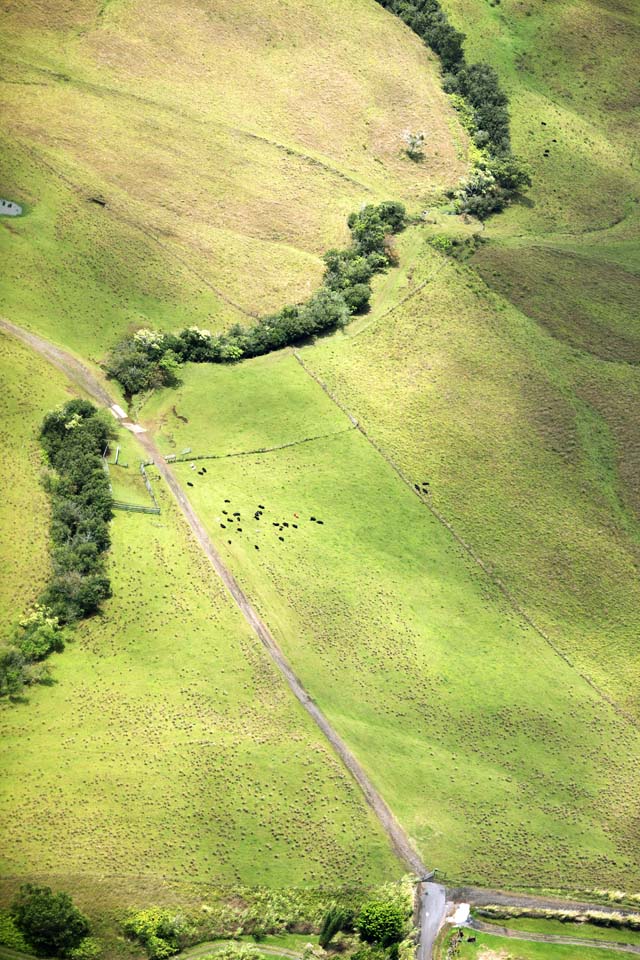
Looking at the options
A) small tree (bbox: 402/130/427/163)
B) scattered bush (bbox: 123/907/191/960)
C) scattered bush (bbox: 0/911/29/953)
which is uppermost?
small tree (bbox: 402/130/427/163)

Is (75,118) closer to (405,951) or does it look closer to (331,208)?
(331,208)

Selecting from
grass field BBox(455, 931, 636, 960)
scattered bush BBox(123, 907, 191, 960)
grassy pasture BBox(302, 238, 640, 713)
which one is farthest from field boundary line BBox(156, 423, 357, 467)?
grass field BBox(455, 931, 636, 960)

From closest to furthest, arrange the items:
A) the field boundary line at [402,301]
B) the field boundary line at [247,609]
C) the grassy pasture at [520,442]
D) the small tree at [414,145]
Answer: the field boundary line at [247,609]
the grassy pasture at [520,442]
the field boundary line at [402,301]
the small tree at [414,145]

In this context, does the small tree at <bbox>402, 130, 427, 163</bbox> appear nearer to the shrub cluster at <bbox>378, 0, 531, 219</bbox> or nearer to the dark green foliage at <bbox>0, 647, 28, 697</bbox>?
the shrub cluster at <bbox>378, 0, 531, 219</bbox>

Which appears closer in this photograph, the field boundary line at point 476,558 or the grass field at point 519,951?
the grass field at point 519,951

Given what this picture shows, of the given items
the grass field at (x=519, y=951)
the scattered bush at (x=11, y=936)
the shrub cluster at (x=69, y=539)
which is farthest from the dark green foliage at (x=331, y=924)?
the shrub cluster at (x=69, y=539)

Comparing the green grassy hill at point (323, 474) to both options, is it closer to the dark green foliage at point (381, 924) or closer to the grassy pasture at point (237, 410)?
the grassy pasture at point (237, 410)

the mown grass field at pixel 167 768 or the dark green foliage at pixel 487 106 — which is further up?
the dark green foliage at pixel 487 106
